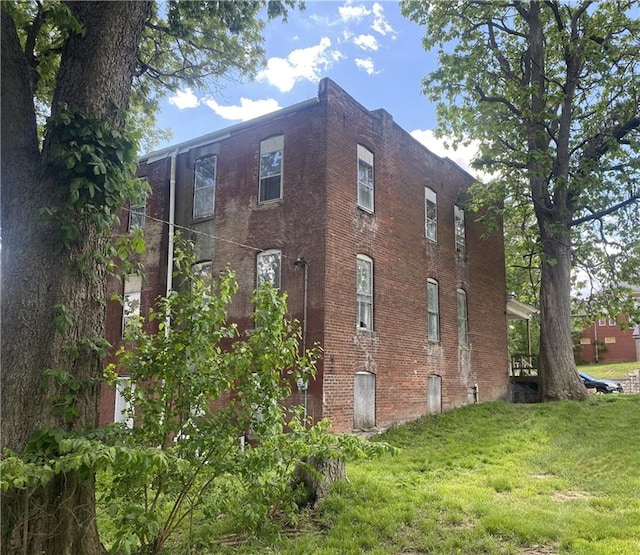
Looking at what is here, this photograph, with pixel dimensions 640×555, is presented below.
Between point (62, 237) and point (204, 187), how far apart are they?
10976mm

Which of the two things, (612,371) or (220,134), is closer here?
(220,134)

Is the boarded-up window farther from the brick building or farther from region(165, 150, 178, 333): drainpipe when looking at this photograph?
region(165, 150, 178, 333): drainpipe

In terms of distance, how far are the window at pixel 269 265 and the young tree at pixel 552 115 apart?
7361 mm

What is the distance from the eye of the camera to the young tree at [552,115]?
1580 cm

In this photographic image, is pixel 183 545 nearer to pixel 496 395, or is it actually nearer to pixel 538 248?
pixel 538 248

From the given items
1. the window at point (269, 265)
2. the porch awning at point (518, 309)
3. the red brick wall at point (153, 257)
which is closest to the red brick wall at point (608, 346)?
the porch awning at point (518, 309)

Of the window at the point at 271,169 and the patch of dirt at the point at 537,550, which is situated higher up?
the window at the point at 271,169

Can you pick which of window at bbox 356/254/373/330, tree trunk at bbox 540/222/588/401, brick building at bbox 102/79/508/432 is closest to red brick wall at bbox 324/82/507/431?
brick building at bbox 102/79/508/432

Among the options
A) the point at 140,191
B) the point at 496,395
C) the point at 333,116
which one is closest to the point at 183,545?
the point at 140,191

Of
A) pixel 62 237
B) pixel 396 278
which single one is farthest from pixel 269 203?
pixel 62 237

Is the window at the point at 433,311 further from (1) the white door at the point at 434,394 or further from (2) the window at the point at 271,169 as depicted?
(2) the window at the point at 271,169

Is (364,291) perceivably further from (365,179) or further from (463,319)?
(463,319)

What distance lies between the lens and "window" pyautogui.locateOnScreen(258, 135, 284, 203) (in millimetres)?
13594

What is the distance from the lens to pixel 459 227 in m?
18.5
